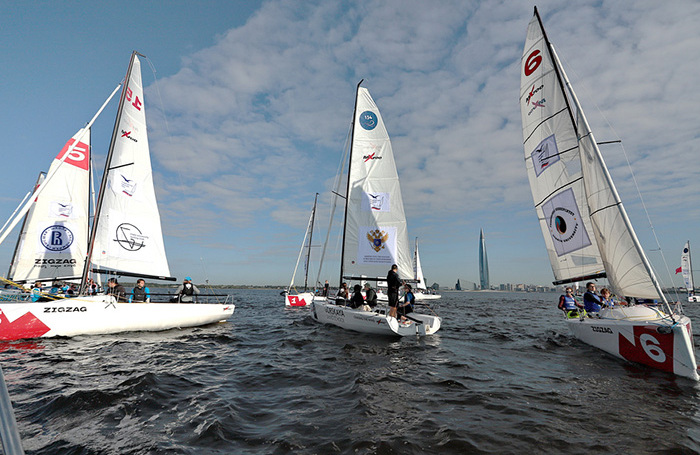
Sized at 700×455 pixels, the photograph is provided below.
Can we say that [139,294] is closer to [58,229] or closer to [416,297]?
[58,229]

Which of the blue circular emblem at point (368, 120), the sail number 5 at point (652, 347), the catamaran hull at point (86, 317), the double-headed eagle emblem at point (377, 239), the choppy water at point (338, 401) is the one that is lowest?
the choppy water at point (338, 401)

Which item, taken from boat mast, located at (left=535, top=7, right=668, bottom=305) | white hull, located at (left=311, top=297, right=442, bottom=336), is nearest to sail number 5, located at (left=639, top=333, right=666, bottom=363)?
boat mast, located at (left=535, top=7, right=668, bottom=305)

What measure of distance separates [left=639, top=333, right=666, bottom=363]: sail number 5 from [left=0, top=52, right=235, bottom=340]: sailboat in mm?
13984

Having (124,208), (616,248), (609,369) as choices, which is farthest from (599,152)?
(124,208)

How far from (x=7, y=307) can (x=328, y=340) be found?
9.42 metres

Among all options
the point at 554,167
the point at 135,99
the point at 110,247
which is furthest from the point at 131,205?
the point at 554,167

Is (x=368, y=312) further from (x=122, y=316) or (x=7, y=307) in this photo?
(x=7, y=307)

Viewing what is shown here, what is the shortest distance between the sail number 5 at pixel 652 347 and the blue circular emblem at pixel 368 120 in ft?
43.9

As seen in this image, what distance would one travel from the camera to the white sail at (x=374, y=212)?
16.1 meters

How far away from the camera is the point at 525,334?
14.1 meters

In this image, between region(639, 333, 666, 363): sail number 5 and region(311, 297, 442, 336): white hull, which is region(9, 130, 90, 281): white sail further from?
region(639, 333, 666, 363): sail number 5

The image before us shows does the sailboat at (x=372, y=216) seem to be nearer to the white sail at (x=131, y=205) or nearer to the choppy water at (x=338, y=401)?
the choppy water at (x=338, y=401)

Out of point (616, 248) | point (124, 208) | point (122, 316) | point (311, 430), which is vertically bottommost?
point (311, 430)

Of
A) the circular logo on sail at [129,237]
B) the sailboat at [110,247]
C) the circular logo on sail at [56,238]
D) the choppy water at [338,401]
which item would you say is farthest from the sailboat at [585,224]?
the circular logo on sail at [56,238]
